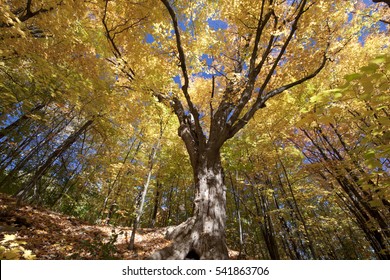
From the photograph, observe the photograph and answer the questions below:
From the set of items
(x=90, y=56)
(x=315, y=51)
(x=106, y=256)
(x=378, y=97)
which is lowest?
(x=106, y=256)

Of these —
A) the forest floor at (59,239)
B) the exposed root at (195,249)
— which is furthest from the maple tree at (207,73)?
the forest floor at (59,239)

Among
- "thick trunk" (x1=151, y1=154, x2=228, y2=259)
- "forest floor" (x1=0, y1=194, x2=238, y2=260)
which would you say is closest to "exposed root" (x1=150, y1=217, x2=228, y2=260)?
"thick trunk" (x1=151, y1=154, x2=228, y2=259)

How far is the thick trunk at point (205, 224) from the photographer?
11.3 feet

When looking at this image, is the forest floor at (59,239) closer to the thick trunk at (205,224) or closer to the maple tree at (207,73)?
the maple tree at (207,73)

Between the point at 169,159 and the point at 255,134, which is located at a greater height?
the point at 169,159

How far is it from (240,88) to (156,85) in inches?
93.6

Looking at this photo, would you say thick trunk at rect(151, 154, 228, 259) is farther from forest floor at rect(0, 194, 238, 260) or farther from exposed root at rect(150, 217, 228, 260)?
forest floor at rect(0, 194, 238, 260)

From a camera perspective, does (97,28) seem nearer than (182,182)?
Yes

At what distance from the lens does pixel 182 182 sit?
47.9 feet

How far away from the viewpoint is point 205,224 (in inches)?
146

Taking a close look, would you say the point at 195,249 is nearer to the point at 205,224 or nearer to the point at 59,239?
the point at 205,224

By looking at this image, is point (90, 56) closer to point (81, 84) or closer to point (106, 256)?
point (81, 84)

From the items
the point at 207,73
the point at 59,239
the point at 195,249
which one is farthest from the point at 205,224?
the point at 207,73

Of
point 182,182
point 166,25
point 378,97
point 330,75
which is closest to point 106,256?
point 378,97
